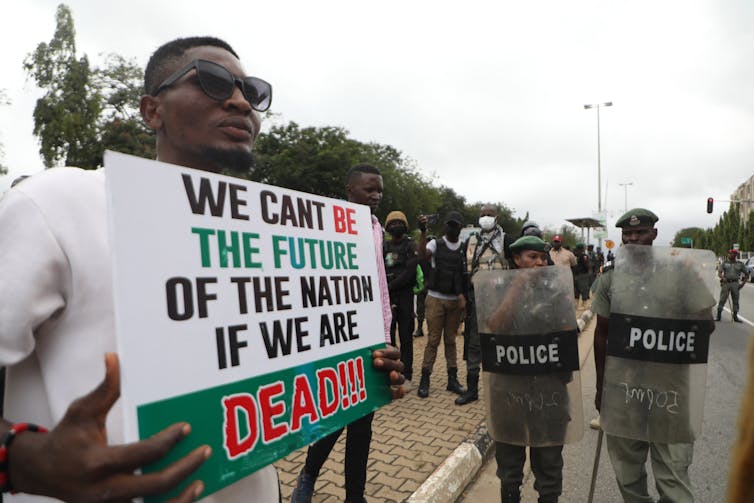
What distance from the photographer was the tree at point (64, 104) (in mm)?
26297

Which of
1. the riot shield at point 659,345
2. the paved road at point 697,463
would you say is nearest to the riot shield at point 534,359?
the riot shield at point 659,345

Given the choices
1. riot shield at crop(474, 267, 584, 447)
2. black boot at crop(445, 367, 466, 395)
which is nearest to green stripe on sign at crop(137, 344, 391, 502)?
riot shield at crop(474, 267, 584, 447)

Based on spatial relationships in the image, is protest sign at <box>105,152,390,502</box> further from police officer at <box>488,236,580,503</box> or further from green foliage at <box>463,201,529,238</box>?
green foliage at <box>463,201,529,238</box>

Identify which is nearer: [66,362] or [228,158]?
[66,362]

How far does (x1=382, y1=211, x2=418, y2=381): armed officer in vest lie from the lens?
5.50 m

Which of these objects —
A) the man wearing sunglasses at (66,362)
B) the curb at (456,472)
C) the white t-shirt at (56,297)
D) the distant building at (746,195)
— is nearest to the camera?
the man wearing sunglasses at (66,362)

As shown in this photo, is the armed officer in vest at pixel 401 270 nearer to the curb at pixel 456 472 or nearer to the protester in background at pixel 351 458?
the curb at pixel 456 472

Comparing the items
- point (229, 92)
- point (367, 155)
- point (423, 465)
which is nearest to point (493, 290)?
point (423, 465)

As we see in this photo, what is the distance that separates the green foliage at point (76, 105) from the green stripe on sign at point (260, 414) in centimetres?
2682

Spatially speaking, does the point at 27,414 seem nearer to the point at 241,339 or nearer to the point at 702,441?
the point at 241,339

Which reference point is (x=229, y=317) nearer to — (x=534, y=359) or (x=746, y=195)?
(x=534, y=359)

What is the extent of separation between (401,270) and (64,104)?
29.2 metres

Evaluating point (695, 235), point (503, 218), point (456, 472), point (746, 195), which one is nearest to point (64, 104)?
point (456, 472)

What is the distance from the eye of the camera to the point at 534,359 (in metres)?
2.68
